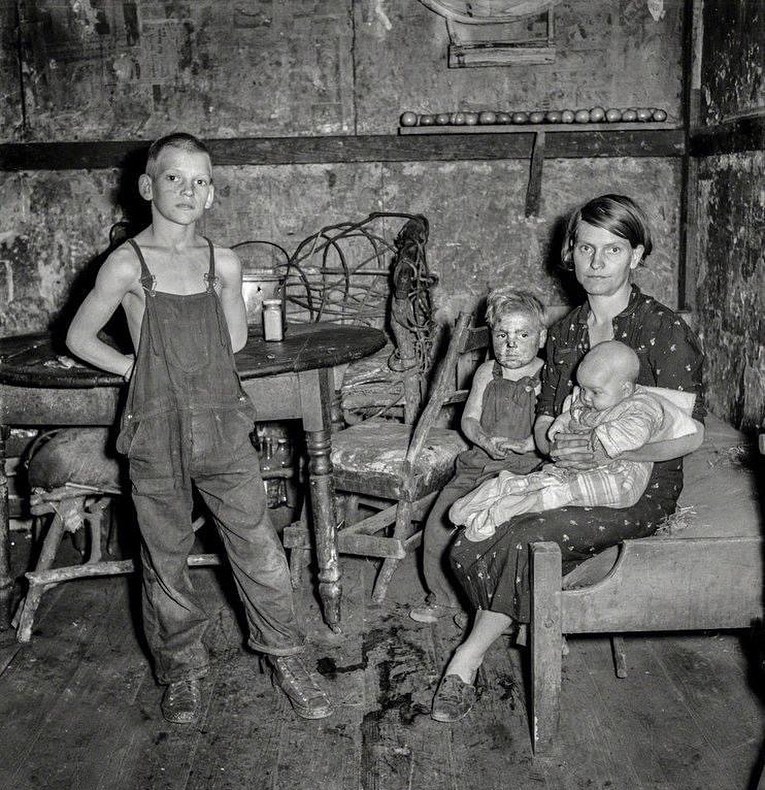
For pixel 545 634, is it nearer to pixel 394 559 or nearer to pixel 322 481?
pixel 322 481

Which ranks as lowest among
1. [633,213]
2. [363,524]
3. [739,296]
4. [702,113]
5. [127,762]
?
[127,762]

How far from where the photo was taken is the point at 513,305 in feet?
11.8

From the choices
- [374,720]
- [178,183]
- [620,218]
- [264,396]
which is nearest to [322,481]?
[264,396]

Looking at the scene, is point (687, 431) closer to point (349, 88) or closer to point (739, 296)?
point (739, 296)

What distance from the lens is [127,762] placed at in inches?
109

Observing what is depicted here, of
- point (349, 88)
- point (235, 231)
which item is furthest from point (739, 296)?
point (235, 231)

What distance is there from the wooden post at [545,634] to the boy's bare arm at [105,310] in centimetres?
145

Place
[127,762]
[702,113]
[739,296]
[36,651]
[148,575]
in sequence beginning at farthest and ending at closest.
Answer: [702,113] < [739,296] < [36,651] < [148,575] < [127,762]

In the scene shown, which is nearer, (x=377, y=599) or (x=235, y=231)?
(x=377, y=599)

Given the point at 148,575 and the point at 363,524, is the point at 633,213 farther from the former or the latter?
the point at 148,575

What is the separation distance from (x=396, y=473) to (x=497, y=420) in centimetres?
48

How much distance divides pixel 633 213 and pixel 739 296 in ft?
4.83

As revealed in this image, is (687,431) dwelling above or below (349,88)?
below

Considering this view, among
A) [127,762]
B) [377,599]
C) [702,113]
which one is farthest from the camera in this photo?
[702,113]
